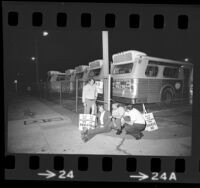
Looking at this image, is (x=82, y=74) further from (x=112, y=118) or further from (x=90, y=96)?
(x=112, y=118)

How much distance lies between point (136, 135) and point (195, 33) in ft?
7.72

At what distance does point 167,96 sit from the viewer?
552cm

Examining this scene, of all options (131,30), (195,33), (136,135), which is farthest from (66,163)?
(195,33)

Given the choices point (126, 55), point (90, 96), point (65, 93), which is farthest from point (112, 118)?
point (65, 93)

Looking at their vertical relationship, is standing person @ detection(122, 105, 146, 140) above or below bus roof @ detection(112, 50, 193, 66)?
below

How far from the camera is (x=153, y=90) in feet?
18.0

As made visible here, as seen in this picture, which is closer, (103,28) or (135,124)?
(103,28)

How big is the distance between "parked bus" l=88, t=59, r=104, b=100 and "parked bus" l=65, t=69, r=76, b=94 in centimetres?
57

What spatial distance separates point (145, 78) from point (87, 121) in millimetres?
1781

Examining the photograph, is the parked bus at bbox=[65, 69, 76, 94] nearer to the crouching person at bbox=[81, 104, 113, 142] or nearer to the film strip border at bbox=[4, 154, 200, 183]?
the crouching person at bbox=[81, 104, 113, 142]

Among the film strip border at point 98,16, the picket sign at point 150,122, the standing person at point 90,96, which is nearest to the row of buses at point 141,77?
the standing person at point 90,96

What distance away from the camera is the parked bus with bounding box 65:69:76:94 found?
18.9 ft

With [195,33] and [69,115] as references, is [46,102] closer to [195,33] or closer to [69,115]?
[69,115]

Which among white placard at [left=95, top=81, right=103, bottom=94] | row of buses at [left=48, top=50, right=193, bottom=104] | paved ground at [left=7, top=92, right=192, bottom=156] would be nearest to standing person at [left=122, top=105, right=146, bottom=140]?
paved ground at [left=7, top=92, right=192, bottom=156]
